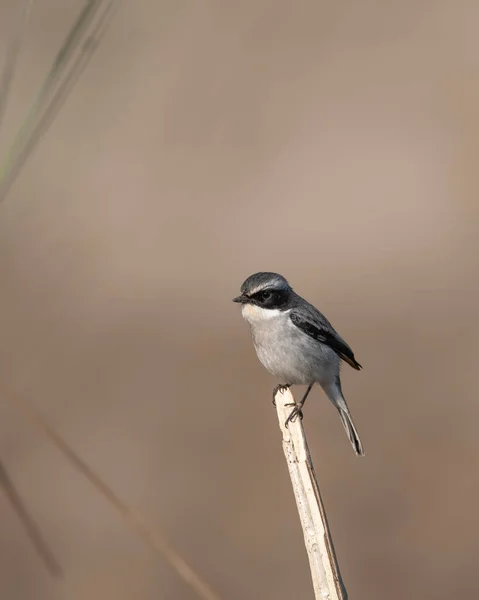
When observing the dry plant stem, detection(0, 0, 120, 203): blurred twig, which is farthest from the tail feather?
detection(0, 0, 120, 203): blurred twig

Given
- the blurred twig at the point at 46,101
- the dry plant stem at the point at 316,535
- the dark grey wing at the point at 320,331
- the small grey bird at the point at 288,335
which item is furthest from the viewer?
the dark grey wing at the point at 320,331

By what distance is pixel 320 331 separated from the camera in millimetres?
6133

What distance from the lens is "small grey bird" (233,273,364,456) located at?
587cm

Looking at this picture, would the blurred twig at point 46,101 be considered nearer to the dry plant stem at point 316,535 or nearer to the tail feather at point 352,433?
the dry plant stem at point 316,535

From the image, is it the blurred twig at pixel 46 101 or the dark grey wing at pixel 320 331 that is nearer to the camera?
the blurred twig at pixel 46 101

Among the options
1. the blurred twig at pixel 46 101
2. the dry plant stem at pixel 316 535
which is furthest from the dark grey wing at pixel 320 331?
the blurred twig at pixel 46 101

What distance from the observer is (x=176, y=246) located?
13.9 meters

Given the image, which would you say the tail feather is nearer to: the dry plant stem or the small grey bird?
the small grey bird

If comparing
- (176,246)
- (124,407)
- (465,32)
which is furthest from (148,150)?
(465,32)

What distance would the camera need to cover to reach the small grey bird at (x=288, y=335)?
19.2 ft

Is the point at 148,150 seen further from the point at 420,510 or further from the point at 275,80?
the point at 420,510

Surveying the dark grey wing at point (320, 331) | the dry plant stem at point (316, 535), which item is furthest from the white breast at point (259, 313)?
the dry plant stem at point (316, 535)

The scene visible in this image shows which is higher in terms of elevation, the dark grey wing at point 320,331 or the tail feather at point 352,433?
the dark grey wing at point 320,331

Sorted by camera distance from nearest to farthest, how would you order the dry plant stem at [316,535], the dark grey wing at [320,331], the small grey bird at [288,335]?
the dry plant stem at [316,535] → the small grey bird at [288,335] → the dark grey wing at [320,331]
